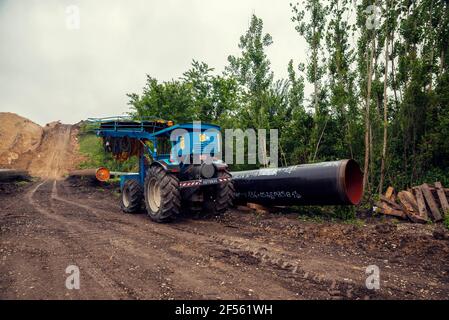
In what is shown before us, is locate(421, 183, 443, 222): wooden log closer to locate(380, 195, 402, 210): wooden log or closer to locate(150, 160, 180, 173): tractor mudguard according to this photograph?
locate(380, 195, 402, 210): wooden log

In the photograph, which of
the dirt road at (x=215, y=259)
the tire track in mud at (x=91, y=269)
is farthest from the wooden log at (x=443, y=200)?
the tire track in mud at (x=91, y=269)

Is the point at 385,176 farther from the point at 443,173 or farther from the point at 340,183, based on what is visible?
the point at 340,183

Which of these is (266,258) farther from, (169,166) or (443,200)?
(443,200)

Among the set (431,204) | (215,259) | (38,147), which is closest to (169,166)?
(215,259)

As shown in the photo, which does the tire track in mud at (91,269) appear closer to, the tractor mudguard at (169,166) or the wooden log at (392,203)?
the tractor mudguard at (169,166)

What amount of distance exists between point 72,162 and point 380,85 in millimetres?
28621

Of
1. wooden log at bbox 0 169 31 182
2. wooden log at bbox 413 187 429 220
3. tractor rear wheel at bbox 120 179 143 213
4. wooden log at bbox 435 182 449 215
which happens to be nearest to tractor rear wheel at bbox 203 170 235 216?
tractor rear wheel at bbox 120 179 143 213

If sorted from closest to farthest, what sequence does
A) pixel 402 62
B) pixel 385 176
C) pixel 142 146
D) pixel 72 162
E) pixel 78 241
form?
pixel 78 241
pixel 142 146
pixel 402 62
pixel 385 176
pixel 72 162

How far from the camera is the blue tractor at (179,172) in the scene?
26.8 ft

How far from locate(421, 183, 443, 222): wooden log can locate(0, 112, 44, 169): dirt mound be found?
→ 33.7 meters

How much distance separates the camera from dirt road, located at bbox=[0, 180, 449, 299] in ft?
12.8

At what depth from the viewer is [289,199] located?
9102mm

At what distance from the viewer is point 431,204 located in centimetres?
961
